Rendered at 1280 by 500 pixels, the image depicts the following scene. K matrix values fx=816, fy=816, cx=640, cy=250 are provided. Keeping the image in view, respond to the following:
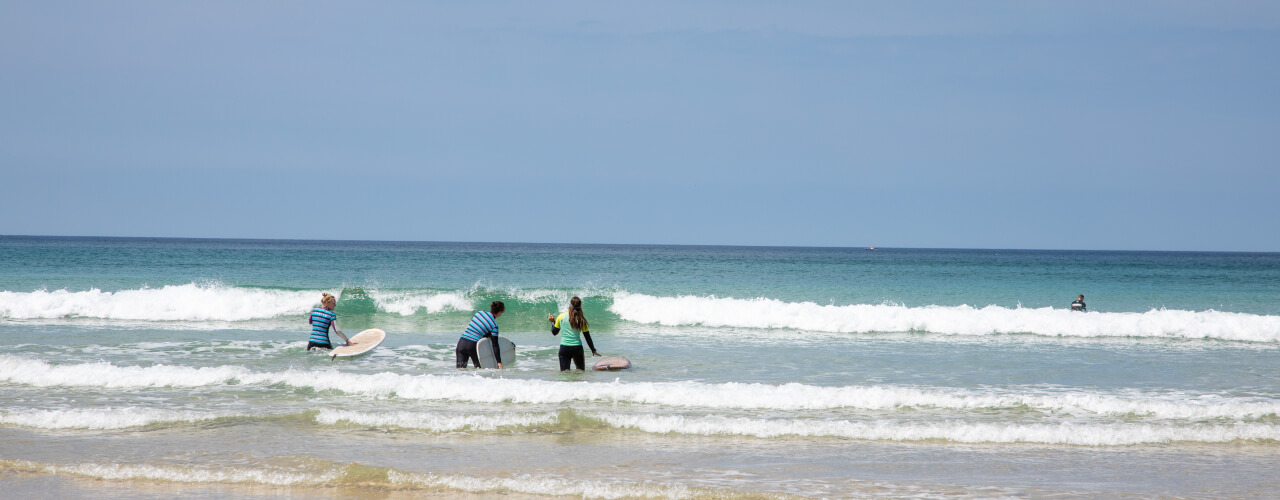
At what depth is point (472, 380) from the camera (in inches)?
411

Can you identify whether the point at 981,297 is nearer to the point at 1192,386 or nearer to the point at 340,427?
the point at 1192,386

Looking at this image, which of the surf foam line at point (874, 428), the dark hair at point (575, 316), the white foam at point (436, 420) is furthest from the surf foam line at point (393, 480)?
the dark hair at point (575, 316)

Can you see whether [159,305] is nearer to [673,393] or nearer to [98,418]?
[98,418]

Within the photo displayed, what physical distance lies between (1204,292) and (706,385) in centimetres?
3437

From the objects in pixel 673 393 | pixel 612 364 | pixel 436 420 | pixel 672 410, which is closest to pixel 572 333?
pixel 612 364

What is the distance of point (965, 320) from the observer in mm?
19344

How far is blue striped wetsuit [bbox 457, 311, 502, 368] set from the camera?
11.8m

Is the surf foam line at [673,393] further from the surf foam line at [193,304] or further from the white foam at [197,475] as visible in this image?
the surf foam line at [193,304]

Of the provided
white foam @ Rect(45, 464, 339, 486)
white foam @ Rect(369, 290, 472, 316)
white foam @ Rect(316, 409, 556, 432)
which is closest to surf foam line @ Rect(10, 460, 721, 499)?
white foam @ Rect(45, 464, 339, 486)

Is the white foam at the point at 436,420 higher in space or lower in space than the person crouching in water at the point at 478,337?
lower

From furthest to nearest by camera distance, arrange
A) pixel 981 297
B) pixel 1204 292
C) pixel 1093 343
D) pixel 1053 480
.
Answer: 1. pixel 1204 292
2. pixel 981 297
3. pixel 1093 343
4. pixel 1053 480

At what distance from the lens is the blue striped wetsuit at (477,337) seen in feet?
38.5

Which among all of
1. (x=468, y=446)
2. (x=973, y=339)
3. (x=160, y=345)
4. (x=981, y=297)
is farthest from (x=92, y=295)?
(x=981, y=297)

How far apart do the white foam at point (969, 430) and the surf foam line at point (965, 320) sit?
1042 cm
